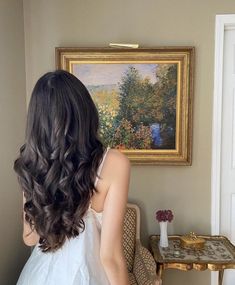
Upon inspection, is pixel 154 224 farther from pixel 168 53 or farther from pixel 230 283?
pixel 168 53

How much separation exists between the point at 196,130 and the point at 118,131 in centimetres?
59

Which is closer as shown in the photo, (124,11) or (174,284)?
(124,11)

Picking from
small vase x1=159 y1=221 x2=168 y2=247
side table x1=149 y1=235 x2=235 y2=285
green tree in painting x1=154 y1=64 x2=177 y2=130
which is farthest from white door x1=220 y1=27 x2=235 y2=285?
small vase x1=159 y1=221 x2=168 y2=247

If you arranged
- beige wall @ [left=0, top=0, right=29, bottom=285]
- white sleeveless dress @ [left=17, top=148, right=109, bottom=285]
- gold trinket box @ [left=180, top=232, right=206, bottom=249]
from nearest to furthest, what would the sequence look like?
white sleeveless dress @ [left=17, top=148, right=109, bottom=285]
beige wall @ [left=0, top=0, right=29, bottom=285]
gold trinket box @ [left=180, top=232, right=206, bottom=249]

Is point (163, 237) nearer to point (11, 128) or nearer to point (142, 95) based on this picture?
point (142, 95)

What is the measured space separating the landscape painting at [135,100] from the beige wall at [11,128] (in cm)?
44

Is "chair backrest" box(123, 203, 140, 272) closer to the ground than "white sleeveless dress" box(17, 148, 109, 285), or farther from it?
closer to the ground

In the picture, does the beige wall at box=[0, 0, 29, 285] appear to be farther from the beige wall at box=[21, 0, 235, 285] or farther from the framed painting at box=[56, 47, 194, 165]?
the framed painting at box=[56, 47, 194, 165]

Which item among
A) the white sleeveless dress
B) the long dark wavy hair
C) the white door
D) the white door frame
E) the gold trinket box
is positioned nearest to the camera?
the long dark wavy hair

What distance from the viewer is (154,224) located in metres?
2.44

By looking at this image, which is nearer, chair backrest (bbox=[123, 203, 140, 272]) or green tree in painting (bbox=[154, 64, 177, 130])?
chair backrest (bbox=[123, 203, 140, 272])

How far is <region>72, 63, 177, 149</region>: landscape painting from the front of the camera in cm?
230

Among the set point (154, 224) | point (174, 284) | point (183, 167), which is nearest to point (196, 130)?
point (183, 167)

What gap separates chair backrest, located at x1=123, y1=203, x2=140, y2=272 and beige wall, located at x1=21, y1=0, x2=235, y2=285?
16 cm
